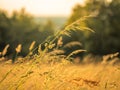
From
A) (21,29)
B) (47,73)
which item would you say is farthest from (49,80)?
(21,29)

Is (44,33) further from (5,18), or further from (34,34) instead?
(5,18)

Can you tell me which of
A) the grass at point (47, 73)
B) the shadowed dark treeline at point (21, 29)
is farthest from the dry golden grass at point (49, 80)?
the shadowed dark treeline at point (21, 29)

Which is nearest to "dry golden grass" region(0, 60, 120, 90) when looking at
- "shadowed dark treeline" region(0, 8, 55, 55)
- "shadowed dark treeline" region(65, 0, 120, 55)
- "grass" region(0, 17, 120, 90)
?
"grass" region(0, 17, 120, 90)

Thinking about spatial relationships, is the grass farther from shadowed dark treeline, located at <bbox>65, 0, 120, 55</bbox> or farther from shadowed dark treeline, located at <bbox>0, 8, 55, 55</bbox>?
shadowed dark treeline, located at <bbox>65, 0, 120, 55</bbox>

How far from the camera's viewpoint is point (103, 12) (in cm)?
4047

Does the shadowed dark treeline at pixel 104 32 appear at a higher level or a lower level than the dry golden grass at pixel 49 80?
lower

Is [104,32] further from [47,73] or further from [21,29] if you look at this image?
[47,73]

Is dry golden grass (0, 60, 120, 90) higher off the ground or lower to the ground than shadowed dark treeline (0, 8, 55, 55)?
higher

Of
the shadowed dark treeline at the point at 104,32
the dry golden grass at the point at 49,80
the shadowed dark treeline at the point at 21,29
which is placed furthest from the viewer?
the shadowed dark treeline at the point at 21,29

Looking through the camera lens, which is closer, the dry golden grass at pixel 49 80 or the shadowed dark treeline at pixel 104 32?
the dry golden grass at pixel 49 80

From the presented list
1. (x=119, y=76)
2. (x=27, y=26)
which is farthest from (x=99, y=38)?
(x=119, y=76)

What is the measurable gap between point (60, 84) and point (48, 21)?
46.2 meters

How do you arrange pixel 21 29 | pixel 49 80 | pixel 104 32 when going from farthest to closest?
1. pixel 21 29
2. pixel 104 32
3. pixel 49 80

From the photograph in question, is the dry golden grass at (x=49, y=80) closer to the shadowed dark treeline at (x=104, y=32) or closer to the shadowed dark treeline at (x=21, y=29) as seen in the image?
the shadowed dark treeline at (x=21, y=29)
